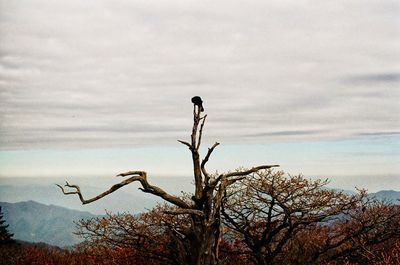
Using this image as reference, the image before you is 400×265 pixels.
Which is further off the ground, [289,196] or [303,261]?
[289,196]

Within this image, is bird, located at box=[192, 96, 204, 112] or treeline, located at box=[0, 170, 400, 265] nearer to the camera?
bird, located at box=[192, 96, 204, 112]

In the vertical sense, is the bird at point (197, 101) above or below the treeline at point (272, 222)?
above

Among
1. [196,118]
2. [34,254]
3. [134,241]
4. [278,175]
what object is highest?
[196,118]

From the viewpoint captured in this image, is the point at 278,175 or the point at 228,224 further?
the point at 228,224

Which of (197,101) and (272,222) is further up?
(197,101)

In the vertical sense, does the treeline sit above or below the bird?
below

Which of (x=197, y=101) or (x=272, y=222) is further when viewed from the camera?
(x=272, y=222)

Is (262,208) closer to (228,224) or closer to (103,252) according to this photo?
(228,224)

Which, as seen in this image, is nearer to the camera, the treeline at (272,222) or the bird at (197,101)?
the bird at (197,101)

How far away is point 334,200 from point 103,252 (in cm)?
1271

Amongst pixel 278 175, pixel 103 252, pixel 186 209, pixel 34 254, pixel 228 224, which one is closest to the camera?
pixel 186 209

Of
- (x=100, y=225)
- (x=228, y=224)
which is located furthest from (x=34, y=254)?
(x=228, y=224)

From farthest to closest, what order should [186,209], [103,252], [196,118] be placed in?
[103,252] → [196,118] → [186,209]

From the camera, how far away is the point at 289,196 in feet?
67.3
